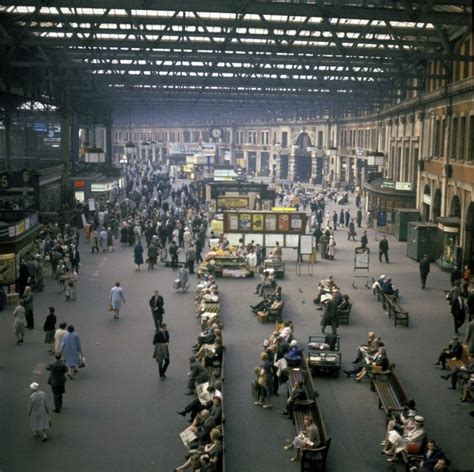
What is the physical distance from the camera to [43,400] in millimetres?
13906

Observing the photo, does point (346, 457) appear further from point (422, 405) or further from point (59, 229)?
point (59, 229)

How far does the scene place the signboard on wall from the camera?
115ft

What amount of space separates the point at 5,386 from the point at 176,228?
24.3 meters

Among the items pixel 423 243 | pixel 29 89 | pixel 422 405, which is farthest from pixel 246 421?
pixel 29 89

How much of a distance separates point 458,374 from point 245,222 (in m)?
18.5

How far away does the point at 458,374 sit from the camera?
17375 millimetres

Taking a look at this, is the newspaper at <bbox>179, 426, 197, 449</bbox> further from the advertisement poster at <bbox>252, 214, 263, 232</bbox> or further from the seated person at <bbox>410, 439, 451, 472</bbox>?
the advertisement poster at <bbox>252, 214, 263, 232</bbox>

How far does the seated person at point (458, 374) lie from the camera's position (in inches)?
667

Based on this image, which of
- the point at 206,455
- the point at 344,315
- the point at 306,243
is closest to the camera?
the point at 206,455

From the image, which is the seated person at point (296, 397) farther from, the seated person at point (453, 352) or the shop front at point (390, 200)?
the shop front at point (390, 200)

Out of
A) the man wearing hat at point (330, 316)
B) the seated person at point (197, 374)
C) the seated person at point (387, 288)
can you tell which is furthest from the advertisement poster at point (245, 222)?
the seated person at point (197, 374)

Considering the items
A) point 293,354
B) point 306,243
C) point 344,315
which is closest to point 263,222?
point 306,243

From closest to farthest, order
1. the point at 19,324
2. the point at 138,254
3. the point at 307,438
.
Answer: the point at 307,438
the point at 19,324
the point at 138,254

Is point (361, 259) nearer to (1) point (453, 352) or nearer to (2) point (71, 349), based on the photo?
(1) point (453, 352)
